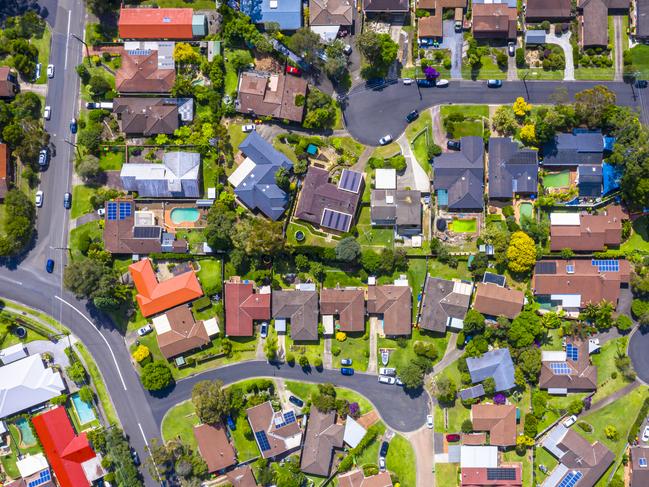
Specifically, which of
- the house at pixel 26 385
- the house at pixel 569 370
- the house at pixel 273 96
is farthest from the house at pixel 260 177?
the house at pixel 569 370

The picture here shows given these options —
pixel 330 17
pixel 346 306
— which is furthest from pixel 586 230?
pixel 330 17

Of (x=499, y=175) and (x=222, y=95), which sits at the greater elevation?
(x=222, y=95)

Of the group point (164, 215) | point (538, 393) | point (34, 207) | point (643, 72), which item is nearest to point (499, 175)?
point (643, 72)

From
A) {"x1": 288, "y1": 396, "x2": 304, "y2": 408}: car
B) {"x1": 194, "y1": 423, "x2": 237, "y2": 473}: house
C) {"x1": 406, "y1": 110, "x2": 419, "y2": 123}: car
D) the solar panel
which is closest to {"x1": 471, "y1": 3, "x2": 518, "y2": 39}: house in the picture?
{"x1": 406, "y1": 110, "x2": 419, "y2": 123}: car

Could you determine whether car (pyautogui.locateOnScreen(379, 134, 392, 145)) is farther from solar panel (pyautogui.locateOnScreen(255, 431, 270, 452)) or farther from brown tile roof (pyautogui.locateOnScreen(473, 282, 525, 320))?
solar panel (pyautogui.locateOnScreen(255, 431, 270, 452))

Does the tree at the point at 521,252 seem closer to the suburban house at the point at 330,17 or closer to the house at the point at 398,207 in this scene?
the house at the point at 398,207

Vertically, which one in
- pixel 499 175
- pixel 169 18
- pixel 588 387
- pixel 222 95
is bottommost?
pixel 588 387

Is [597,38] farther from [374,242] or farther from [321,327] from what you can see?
[321,327]
